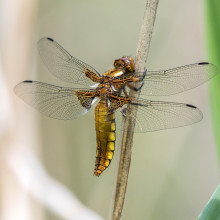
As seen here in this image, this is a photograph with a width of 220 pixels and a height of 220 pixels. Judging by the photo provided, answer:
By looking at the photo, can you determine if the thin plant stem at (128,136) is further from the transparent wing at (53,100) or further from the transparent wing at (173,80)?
the transparent wing at (53,100)

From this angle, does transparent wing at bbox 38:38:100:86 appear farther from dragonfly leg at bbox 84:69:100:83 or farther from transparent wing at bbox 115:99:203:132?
transparent wing at bbox 115:99:203:132

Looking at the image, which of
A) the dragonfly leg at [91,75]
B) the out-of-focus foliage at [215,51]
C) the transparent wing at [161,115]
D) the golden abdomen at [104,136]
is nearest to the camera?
the out-of-focus foliage at [215,51]

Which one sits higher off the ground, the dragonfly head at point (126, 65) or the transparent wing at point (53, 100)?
the dragonfly head at point (126, 65)

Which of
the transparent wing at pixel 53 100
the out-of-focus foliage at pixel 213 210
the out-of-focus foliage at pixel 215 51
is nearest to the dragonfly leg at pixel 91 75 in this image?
the transparent wing at pixel 53 100

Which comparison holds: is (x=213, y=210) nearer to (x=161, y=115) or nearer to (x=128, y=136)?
(x=128, y=136)

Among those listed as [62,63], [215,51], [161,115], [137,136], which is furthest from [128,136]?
[137,136]

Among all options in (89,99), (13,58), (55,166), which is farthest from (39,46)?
(55,166)
